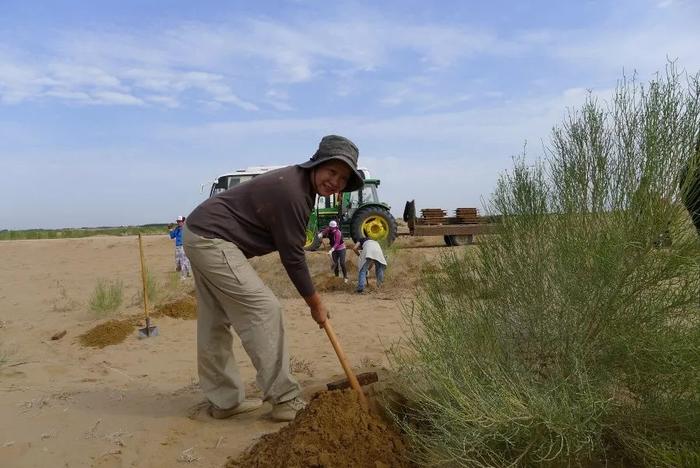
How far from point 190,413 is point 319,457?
55.7 inches

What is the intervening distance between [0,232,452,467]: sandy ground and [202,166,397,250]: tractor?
4906 mm

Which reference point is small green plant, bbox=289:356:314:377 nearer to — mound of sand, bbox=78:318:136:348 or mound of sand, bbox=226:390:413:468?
mound of sand, bbox=226:390:413:468

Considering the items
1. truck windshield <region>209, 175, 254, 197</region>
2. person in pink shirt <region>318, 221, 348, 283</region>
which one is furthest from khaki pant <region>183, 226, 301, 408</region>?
truck windshield <region>209, 175, 254, 197</region>

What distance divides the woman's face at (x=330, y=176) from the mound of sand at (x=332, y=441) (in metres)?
1.12

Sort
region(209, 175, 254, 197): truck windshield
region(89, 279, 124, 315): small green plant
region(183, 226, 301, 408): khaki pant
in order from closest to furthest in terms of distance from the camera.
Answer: region(183, 226, 301, 408): khaki pant < region(89, 279, 124, 315): small green plant < region(209, 175, 254, 197): truck windshield

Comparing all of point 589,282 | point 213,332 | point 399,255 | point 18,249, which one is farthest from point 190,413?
point 18,249

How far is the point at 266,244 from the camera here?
3.55 metres

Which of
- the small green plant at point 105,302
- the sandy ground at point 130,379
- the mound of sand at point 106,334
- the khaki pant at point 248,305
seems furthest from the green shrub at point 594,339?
the small green plant at point 105,302

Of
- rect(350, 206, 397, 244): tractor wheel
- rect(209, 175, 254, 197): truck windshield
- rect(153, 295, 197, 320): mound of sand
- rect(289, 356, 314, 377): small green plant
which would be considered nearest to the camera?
rect(289, 356, 314, 377): small green plant

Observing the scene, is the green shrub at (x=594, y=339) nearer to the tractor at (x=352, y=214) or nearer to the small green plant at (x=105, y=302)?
the small green plant at (x=105, y=302)

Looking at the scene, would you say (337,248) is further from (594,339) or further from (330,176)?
(594,339)

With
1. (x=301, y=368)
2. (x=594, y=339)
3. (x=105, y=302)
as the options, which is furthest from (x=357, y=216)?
(x=594, y=339)

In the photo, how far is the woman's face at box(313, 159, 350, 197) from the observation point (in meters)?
3.33

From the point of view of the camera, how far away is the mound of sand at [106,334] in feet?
20.9
